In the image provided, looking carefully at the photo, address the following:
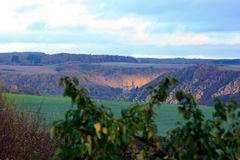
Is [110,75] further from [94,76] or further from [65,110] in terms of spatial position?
[65,110]

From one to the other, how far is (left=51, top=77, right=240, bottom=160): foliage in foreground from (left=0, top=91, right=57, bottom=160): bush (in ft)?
32.5

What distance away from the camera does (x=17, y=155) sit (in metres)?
14.0

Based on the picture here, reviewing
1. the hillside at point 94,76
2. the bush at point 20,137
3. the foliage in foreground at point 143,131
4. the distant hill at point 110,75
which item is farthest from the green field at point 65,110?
the hillside at point 94,76

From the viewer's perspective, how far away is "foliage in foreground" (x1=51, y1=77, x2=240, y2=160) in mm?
3484

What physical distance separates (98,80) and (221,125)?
110775mm

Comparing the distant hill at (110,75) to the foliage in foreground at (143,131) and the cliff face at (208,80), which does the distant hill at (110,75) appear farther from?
the foliage in foreground at (143,131)

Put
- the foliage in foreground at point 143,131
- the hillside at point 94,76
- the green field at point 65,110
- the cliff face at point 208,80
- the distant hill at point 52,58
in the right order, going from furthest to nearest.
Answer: the distant hill at point 52,58
the hillside at point 94,76
the cliff face at point 208,80
the green field at point 65,110
the foliage in foreground at point 143,131

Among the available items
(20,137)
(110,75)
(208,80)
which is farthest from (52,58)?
(20,137)

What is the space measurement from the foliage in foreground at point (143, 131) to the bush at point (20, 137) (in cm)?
991

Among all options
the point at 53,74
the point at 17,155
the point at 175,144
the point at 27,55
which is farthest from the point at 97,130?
the point at 27,55

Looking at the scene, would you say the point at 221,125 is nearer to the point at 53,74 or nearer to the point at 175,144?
the point at 175,144

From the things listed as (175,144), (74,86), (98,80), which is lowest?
(98,80)

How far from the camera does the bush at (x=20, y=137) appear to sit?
45.5 ft

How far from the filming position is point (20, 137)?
47.0 feet
